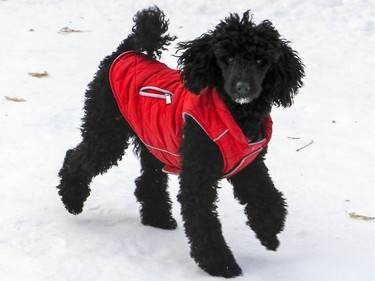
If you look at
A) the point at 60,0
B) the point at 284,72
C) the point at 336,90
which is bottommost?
the point at 60,0

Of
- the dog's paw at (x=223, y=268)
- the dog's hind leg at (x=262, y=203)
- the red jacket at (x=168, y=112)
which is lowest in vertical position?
the dog's paw at (x=223, y=268)

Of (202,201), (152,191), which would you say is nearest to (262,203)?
(202,201)

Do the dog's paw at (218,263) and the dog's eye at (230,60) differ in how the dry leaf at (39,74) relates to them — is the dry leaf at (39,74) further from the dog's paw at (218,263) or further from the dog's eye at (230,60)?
the dog's eye at (230,60)

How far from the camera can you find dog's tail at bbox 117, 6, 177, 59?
4.18 metres

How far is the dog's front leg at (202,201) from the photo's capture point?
3555 millimetres

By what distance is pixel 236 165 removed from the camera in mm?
3652

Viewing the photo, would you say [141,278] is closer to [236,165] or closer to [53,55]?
[236,165]

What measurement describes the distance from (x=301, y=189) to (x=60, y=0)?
693cm

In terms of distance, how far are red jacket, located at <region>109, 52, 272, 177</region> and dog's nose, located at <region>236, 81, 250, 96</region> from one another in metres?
0.20

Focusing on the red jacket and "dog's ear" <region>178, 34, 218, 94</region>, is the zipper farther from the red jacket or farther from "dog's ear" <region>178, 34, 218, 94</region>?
"dog's ear" <region>178, 34, 218, 94</region>

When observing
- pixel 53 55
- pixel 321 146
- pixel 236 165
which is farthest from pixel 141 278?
pixel 53 55

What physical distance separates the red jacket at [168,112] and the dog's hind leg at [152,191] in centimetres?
37

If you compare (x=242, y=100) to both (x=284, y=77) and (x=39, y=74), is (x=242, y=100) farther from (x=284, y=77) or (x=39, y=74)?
(x=39, y=74)

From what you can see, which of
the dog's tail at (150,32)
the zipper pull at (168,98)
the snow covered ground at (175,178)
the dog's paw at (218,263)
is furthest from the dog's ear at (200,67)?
the snow covered ground at (175,178)
